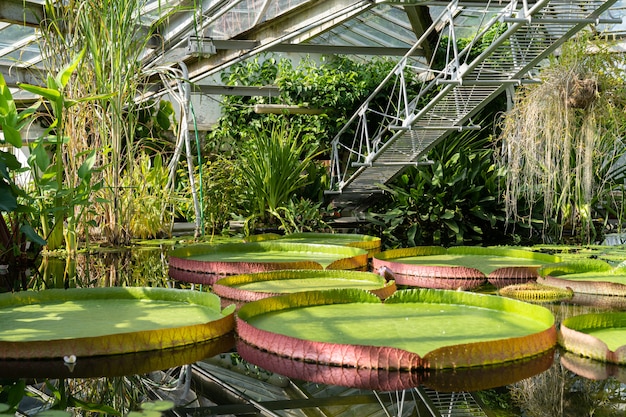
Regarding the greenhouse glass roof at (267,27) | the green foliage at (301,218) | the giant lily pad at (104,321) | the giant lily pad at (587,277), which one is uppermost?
the greenhouse glass roof at (267,27)

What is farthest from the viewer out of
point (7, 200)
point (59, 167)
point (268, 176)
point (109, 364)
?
point (268, 176)

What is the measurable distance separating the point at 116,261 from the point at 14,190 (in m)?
0.99

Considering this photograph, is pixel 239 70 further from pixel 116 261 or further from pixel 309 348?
pixel 309 348

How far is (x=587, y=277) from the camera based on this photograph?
4805 mm

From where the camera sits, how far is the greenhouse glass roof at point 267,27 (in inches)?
354

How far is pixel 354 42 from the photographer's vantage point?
1152 cm

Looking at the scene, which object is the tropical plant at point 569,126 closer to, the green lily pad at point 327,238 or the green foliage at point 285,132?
the green lily pad at point 327,238

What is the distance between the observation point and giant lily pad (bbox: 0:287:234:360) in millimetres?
2834

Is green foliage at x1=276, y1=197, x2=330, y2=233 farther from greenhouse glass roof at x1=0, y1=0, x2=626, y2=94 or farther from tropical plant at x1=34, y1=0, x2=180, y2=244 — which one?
tropical plant at x1=34, y1=0, x2=180, y2=244

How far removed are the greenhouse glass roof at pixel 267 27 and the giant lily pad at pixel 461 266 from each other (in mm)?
3484

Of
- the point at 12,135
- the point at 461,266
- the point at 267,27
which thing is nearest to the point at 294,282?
the point at 461,266

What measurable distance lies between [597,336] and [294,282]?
5.86ft

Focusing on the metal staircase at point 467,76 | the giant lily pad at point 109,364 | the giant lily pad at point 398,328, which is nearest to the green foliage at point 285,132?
the metal staircase at point 467,76

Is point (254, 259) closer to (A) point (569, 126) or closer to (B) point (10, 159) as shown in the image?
(B) point (10, 159)
